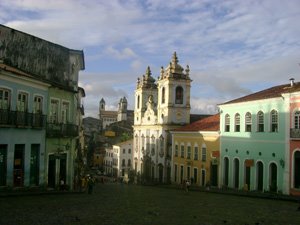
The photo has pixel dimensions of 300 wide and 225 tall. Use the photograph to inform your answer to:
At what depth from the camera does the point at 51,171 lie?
90.6 feet

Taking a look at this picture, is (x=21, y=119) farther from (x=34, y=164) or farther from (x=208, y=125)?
(x=208, y=125)

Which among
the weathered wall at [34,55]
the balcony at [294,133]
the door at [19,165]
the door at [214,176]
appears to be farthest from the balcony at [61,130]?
the door at [214,176]

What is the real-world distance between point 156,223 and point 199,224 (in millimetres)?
1429

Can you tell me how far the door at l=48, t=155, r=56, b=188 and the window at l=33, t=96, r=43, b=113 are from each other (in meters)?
3.11

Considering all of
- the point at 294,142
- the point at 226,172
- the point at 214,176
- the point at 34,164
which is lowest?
the point at 214,176

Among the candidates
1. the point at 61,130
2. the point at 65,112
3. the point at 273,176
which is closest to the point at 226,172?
the point at 273,176

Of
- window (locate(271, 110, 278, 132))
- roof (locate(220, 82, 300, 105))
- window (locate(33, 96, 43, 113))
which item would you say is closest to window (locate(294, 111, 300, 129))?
roof (locate(220, 82, 300, 105))

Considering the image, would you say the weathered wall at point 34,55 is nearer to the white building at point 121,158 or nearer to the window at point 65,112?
the window at point 65,112

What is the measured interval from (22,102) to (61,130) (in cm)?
430

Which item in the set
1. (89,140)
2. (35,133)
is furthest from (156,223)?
(89,140)

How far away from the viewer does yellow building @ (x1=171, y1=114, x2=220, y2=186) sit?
4151cm

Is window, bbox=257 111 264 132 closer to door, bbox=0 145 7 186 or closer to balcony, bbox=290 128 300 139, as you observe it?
balcony, bbox=290 128 300 139

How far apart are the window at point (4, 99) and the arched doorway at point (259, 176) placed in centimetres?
1924

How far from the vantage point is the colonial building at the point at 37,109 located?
22.7 meters
